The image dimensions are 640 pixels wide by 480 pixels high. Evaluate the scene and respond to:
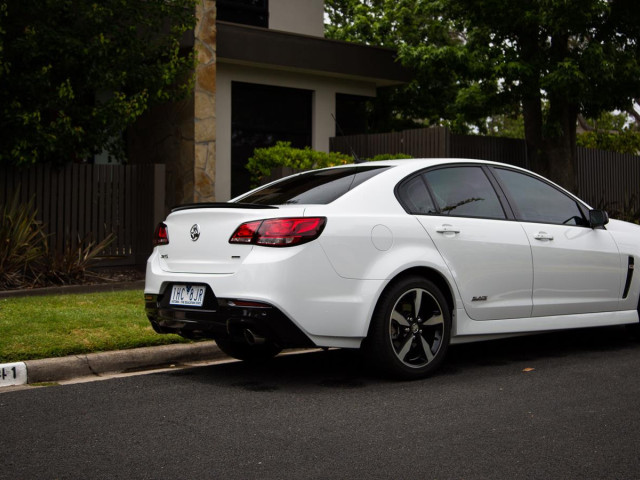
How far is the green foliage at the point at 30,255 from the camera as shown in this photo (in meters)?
10.7

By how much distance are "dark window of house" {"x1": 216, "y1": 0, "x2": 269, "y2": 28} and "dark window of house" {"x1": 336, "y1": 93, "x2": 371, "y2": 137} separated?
7.64 feet

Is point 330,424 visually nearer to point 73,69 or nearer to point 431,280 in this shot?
point 431,280

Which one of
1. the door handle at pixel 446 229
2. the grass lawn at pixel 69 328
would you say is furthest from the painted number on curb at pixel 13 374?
the door handle at pixel 446 229

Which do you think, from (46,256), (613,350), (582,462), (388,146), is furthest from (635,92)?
(582,462)

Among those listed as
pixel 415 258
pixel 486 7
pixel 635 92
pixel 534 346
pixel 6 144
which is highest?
pixel 486 7

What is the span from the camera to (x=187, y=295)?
20.3ft

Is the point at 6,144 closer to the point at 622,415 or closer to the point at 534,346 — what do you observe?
the point at 534,346

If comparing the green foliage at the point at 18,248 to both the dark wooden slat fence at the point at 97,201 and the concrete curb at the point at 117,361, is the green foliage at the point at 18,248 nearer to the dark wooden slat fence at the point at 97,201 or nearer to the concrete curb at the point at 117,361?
the dark wooden slat fence at the point at 97,201

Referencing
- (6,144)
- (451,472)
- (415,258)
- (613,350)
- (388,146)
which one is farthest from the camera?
(388,146)

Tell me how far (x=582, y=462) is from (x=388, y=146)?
12.3 metres

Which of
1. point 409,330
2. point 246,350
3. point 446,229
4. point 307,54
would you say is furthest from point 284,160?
point 409,330

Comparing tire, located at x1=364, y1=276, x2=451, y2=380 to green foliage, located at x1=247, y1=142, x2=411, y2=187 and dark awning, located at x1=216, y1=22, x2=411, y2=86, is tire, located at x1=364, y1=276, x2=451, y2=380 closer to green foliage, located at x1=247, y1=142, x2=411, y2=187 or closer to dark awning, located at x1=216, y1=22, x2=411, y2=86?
A: green foliage, located at x1=247, y1=142, x2=411, y2=187

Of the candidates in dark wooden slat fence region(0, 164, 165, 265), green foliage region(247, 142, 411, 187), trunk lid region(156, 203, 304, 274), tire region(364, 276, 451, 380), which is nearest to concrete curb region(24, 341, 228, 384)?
trunk lid region(156, 203, 304, 274)

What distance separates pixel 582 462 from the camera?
14.2 ft
